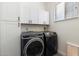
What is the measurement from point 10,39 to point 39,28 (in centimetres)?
57

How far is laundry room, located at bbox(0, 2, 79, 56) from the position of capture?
1559 mm

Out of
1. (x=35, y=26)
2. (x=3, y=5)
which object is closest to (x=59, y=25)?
(x=35, y=26)

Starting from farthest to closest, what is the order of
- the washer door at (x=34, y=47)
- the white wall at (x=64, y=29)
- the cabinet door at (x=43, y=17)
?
the cabinet door at (x=43, y=17) < the washer door at (x=34, y=47) < the white wall at (x=64, y=29)

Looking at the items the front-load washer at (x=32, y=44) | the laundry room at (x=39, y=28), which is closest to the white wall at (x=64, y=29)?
the laundry room at (x=39, y=28)

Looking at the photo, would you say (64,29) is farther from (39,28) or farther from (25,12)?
(25,12)

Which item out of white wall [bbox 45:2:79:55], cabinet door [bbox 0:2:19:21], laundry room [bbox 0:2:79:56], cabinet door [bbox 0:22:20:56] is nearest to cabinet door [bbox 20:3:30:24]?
laundry room [bbox 0:2:79:56]

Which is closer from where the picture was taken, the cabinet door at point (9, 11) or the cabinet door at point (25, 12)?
the cabinet door at point (9, 11)

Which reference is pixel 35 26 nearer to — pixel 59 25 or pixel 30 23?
pixel 30 23

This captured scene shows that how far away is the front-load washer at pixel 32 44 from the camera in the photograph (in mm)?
1731

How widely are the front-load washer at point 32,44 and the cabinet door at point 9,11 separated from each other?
1.14ft

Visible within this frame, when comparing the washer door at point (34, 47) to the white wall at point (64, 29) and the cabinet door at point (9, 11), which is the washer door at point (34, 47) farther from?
the cabinet door at point (9, 11)

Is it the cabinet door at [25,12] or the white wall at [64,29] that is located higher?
the cabinet door at [25,12]

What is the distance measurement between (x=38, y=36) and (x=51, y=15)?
1.56 feet

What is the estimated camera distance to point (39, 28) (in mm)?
1868
